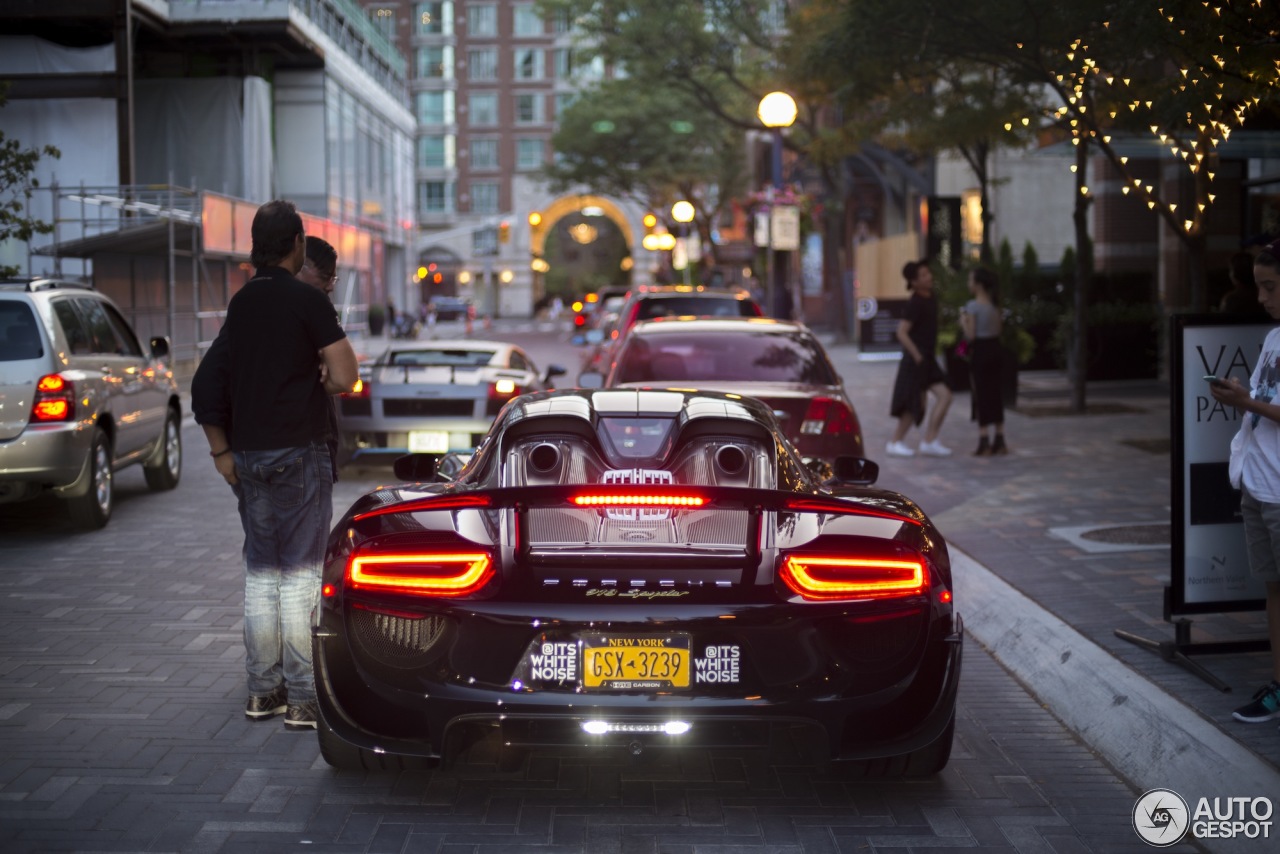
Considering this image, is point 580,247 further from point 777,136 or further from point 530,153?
point 777,136

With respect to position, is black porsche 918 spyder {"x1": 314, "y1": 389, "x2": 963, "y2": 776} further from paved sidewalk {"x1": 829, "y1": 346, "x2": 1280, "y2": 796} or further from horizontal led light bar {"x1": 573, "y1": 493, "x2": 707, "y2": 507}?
paved sidewalk {"x1": 829, "y1": 346, "x2": 1280, "y2": 796}

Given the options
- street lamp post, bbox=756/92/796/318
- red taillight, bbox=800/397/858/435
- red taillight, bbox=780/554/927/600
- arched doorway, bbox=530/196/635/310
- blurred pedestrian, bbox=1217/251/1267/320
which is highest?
arched doorway, bbox=530/196/635/310

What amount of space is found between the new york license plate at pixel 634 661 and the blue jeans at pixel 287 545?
1.72 m

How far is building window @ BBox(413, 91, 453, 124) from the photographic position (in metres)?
110

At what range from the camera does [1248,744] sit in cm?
507

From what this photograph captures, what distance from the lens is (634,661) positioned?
4438 mm

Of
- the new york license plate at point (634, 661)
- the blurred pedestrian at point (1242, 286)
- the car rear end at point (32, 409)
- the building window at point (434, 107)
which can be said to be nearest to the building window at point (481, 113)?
the building window at point (434, 107)

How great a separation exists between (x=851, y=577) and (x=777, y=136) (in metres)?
18.3

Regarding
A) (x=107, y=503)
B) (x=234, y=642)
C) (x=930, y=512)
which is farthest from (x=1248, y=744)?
(x=107, y=503)

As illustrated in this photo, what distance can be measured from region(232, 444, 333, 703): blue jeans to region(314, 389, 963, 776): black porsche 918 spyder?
894 millimetres

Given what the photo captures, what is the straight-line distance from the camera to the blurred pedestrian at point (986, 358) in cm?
1432

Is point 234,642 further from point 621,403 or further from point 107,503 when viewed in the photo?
point 107,503

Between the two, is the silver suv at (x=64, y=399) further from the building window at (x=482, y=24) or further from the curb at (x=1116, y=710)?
the building window at (x=482, y=24)

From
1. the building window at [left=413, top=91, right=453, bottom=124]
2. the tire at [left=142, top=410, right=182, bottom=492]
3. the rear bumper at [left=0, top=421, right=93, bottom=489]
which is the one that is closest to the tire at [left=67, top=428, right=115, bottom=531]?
the rear bumper at [left=0, top=421, right=93, bottom=489]
